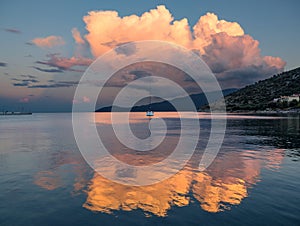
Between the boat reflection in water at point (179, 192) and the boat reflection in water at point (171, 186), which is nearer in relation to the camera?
the boat reflection in water at point (179, 192)

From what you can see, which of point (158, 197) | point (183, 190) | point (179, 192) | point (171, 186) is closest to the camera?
point (158, 197)

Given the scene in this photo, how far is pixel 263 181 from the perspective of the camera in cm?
1608

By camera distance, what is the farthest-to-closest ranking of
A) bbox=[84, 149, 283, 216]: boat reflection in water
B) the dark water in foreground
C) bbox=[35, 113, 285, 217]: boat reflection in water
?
bbox=[35, 113, 285, 217]: boat reflection in water → bbox=[84, 149, 283, 216]: boat reflection in water → the dark water in foreground

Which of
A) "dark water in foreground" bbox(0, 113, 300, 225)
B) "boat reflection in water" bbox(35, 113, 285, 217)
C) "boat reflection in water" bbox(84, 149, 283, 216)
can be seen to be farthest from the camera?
"boat reflection in water" bbox(35, 113, 285, 217)

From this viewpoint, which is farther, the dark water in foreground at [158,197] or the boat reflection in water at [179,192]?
the boat reflection in water at [179,192]

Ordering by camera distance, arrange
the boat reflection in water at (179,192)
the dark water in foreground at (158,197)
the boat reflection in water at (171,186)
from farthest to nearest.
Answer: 1. the boat reflection in water at (171,186)
2. the boat reflection in water at (179,192)
3. the dark water in foreground at (158,197)

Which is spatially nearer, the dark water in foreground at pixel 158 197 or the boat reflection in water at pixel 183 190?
the dark water in foreground at pixel 158 197

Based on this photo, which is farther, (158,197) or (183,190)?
(183,190)

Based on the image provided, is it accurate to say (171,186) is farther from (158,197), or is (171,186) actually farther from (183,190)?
(158,197)

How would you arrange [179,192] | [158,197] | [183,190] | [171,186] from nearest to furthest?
[158,197]
[179,192]
[183,190]
[171,186]

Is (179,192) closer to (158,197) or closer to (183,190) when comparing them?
(183,190)

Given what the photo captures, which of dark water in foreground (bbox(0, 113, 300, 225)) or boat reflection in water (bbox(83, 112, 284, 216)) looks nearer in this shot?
dark water in foreground (bbox(0, 113, 300, 225))

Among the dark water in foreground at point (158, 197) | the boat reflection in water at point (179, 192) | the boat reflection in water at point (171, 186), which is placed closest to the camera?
the dark water in foreground at point (158, 197)

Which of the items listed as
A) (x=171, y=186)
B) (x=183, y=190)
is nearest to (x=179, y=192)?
(x=183, y=190)
